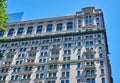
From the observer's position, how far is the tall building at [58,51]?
2438 inches

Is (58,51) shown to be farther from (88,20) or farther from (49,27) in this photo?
(88,20)

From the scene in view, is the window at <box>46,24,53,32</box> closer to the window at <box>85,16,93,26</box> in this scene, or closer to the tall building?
the tall building

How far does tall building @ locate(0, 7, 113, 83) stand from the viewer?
6192 centimetres

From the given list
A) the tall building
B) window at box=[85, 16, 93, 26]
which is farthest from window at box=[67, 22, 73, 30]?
window at box=[85, 16, 93, 26]

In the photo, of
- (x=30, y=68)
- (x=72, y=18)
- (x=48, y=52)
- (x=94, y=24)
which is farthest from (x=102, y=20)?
(x=30, y=68)

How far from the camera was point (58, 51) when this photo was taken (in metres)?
70.3

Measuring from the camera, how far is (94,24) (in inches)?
2985

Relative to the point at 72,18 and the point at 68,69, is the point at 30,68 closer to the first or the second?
the point at 68,69

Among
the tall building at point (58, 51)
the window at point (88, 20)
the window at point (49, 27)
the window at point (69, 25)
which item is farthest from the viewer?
the window at point (49, 27)

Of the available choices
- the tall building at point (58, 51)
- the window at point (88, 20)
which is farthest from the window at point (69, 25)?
the window at point (88, 20)

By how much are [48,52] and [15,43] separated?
14.4 meters

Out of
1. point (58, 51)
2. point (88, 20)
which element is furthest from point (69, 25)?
point (58, 51)

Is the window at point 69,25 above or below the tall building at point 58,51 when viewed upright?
above

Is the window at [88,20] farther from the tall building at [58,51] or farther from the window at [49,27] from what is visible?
the window at [49,27]
